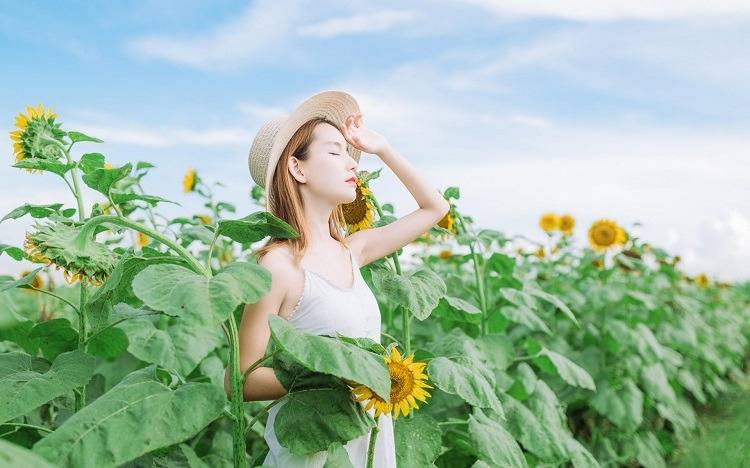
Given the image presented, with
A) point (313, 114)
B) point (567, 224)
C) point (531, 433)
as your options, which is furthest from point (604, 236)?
point (313, 114)

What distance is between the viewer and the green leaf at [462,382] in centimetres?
204

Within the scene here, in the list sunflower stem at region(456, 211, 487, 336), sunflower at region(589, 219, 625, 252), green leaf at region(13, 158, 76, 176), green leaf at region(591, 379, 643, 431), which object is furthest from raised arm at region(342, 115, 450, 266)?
sunflower at region(589, 219, 625, 252)

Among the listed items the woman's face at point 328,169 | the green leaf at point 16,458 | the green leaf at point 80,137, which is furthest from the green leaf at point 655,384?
the green leaf at point 16,458

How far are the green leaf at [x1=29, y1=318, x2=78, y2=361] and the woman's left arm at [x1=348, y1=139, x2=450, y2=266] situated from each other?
2.64ft

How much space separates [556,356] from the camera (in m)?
3.30

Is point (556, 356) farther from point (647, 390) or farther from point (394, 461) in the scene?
point (647, 390)

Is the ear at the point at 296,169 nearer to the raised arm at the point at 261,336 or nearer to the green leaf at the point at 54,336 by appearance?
the raised arm at the point at 261,336

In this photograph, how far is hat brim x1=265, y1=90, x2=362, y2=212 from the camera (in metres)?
2.34

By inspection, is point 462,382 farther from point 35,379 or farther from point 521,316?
point 521,316

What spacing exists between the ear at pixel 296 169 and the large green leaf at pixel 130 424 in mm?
784

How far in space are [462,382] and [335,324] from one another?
0.35 m

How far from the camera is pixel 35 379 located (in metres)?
1.96

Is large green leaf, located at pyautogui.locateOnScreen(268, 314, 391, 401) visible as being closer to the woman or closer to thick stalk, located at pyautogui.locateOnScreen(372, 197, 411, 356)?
the woman

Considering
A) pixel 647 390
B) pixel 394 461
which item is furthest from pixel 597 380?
pixel 394 461
